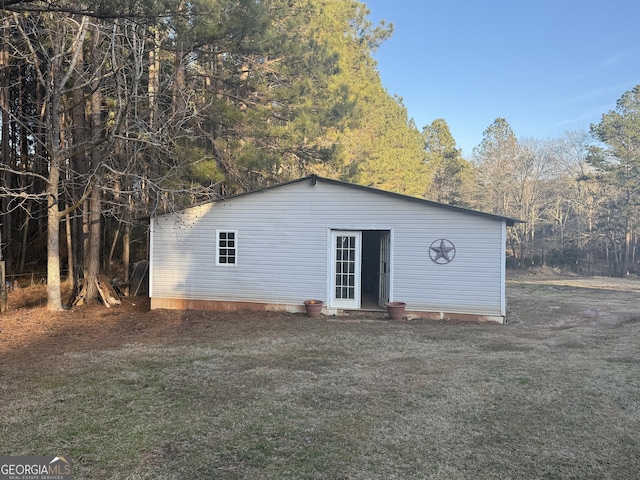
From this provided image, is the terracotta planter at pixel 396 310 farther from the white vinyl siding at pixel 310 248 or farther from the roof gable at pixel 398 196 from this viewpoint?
the roof gable at pixel 398 196

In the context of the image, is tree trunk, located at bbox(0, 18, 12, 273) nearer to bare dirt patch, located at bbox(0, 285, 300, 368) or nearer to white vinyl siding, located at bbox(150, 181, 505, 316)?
bare dirt patch, located at bbox(0, 285, 300, 368)

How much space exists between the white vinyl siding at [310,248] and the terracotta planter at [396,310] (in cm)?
31

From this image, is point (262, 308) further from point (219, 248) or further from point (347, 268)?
point (347, 268)

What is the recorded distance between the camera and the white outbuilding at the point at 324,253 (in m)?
9.12

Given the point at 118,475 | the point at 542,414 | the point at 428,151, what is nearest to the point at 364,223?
the point at 542,414

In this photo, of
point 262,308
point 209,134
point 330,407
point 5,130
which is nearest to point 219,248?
point 262,308

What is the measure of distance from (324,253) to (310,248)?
0.33 meters

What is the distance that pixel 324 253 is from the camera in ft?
31.8

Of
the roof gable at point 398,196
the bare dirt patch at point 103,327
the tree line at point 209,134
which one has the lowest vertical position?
the bare dirt patch at point 103,327

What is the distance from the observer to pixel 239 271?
9.98 m

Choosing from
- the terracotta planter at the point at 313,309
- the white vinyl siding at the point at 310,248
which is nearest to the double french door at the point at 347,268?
the white vinyl siding at the point at 310,248

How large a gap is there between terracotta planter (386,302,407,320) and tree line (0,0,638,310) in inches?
117

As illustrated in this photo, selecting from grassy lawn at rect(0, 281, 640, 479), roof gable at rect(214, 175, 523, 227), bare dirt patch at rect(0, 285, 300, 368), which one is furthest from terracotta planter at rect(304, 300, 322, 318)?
roof gable at rect(214, 175, 523, 227)

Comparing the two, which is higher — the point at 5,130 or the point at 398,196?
the point at 5,130
